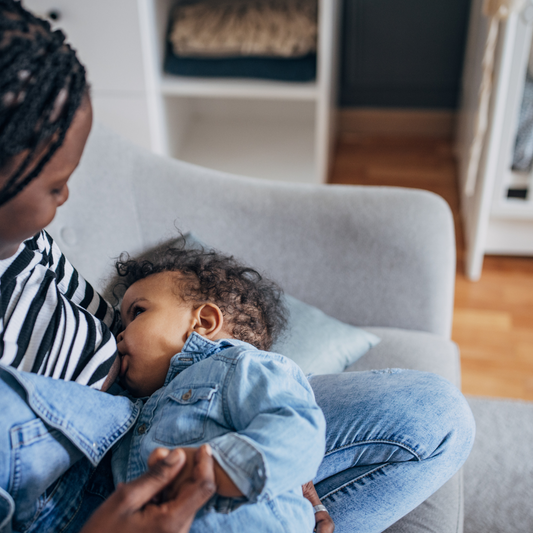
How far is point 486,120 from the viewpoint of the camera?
1.67m

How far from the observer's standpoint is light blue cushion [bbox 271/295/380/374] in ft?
3.16

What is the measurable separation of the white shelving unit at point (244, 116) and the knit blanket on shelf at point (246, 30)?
62 millimetres

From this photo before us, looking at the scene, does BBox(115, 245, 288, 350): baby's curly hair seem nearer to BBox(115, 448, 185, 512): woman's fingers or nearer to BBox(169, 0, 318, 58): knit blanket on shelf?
BBox(115, 448, 185, 512): woman's fingers

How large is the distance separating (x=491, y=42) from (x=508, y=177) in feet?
1.27

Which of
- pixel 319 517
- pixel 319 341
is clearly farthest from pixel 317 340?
pixel 319 517

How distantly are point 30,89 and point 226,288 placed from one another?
397mm

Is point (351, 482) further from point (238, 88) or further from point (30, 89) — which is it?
point (238, 88)

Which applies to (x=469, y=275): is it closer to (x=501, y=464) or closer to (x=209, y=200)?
(x=501, y=464)

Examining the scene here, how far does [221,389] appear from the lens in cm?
66

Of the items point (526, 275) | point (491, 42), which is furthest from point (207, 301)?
Result: point (526, 275)

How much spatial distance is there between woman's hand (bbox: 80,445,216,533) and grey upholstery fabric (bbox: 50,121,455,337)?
57 cm

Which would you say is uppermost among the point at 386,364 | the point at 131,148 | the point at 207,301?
the point at 131,148

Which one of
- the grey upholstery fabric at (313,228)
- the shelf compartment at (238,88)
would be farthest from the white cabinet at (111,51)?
the grey upholstery fabric at (313,228)

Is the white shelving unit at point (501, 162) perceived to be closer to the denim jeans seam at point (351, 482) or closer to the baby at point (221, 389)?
the baby at point (221, 389)
